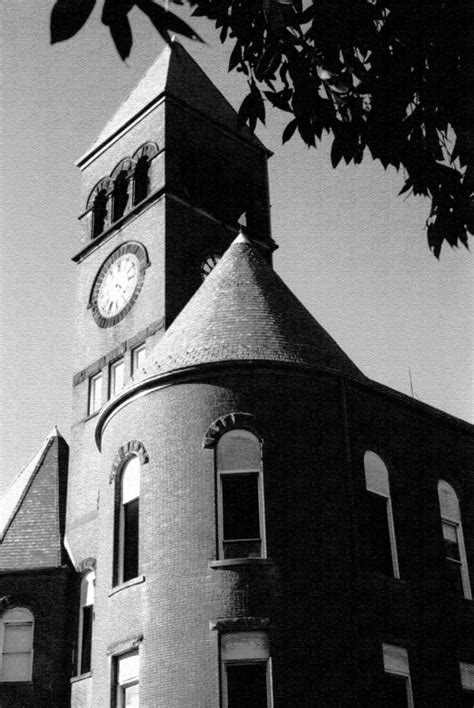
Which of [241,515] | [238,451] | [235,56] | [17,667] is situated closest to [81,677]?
[17,667]

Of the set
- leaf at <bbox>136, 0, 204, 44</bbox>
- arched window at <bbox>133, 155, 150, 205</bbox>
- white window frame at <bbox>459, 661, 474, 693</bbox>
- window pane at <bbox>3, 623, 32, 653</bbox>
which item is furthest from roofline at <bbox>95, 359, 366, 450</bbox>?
leaf at <bbox>136, 0, 204, 44</bbox>

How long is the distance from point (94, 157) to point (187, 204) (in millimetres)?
5573

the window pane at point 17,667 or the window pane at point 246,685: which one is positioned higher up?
the window pane at point 17,667

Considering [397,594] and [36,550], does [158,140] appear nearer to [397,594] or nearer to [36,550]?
[36,550]

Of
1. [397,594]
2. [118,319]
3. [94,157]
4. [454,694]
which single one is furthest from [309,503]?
[94,157]

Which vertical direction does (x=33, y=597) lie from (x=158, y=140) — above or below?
below

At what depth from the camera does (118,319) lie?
29.5 metres

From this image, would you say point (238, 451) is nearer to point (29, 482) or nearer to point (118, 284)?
point (29, 482)

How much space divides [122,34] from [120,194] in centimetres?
2765

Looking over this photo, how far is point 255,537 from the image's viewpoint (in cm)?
1983

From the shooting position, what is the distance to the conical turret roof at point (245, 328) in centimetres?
2175

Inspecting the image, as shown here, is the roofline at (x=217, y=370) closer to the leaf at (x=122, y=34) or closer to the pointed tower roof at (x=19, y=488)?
the pointed tower roof at (x=19, y=488)

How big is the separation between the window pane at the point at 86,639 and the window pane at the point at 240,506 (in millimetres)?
6424

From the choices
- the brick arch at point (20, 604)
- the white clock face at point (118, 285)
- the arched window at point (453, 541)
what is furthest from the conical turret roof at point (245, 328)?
the brick arch at point (20, 604)
